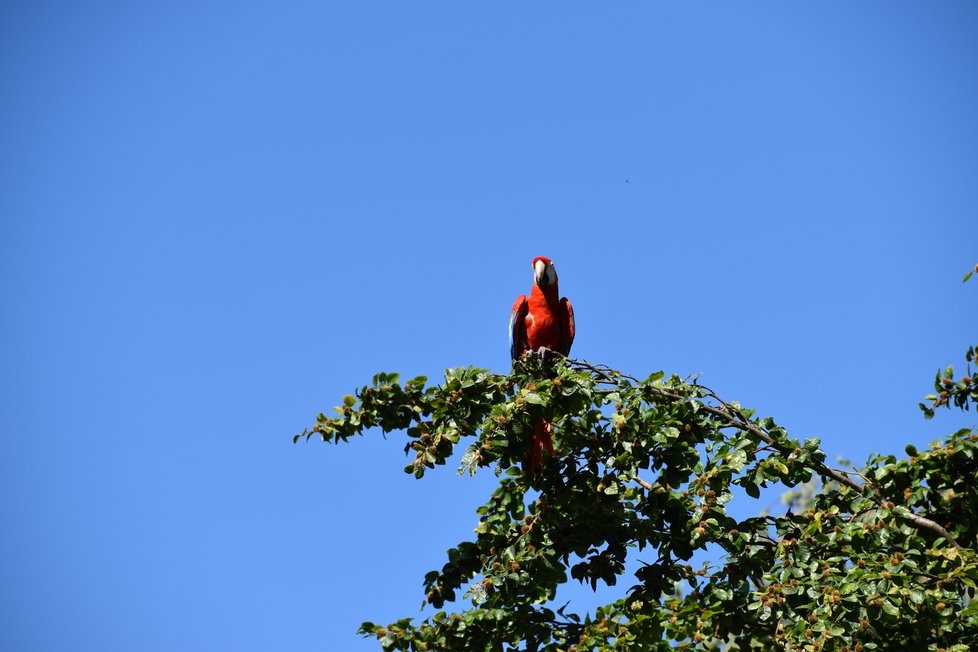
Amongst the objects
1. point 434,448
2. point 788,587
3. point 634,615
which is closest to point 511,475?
point 434,448

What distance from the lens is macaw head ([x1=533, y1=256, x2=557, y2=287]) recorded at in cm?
706

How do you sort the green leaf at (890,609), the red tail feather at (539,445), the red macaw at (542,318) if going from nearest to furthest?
1. the green leaf at (890,609)
2. the red tail feather at (539,445)
3. the red macaw at (542,318)

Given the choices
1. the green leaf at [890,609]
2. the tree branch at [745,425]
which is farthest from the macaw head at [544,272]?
the green leaf at [890,609]

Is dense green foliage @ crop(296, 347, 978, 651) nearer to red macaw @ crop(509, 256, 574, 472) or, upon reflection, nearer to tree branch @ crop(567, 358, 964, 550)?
tree branch @ crop(567, 358, 964, 550)

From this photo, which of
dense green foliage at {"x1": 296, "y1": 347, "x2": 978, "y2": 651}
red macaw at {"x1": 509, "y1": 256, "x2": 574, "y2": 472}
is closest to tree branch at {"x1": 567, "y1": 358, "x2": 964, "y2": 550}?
dense green foliage at {"x1": 296, "y1": 347, "x2": 978, "y2": 651}

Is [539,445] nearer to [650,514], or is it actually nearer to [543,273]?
[650,514]

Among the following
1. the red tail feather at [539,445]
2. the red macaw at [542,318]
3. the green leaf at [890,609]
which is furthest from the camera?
the red macaw at [542,318]

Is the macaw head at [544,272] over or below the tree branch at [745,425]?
over

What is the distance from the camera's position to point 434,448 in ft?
16.2

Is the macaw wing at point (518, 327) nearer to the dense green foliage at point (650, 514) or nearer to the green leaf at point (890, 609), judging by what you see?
the dense green foliage at point (650, 514)

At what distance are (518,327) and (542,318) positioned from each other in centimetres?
24

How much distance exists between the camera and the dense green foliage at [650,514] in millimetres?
Result: 4809

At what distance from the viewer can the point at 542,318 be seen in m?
6.95

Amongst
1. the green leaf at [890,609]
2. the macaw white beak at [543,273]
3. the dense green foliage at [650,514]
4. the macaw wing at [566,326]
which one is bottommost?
the green leaf at [890,609]
